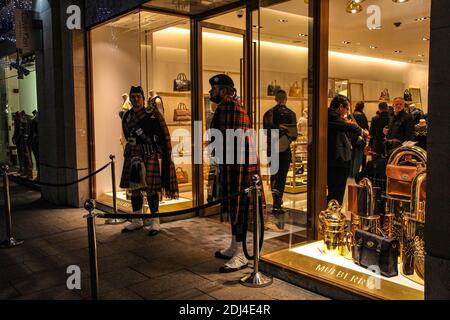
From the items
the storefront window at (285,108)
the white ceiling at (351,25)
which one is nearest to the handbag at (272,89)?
the storefront window at (285,108)

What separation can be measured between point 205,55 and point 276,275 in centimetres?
337

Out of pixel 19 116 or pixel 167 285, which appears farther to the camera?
pixel 19 116

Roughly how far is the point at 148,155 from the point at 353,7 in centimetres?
350

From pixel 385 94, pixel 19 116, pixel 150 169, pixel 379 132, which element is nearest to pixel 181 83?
pixel 150 169

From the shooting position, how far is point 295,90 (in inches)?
173

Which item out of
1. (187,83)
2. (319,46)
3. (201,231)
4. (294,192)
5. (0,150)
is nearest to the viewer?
(319,46)

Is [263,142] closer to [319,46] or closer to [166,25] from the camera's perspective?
[319,46]

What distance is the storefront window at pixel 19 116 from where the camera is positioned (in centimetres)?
880

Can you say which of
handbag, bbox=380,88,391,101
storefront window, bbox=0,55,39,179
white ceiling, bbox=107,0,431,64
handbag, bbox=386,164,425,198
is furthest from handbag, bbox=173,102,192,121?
handbag, bbox=380,88,391,101

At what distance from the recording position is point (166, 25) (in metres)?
5.97

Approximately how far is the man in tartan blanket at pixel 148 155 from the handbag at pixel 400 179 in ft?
8.55

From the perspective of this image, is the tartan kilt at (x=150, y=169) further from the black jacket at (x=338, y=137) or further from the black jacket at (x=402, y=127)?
the black jacket at (x=402, y=127)

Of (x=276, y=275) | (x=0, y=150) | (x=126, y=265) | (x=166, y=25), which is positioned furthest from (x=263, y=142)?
(x=0, y=150)

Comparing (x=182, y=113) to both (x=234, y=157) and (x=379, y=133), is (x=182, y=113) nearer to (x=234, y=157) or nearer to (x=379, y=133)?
(x=234, y=157)
